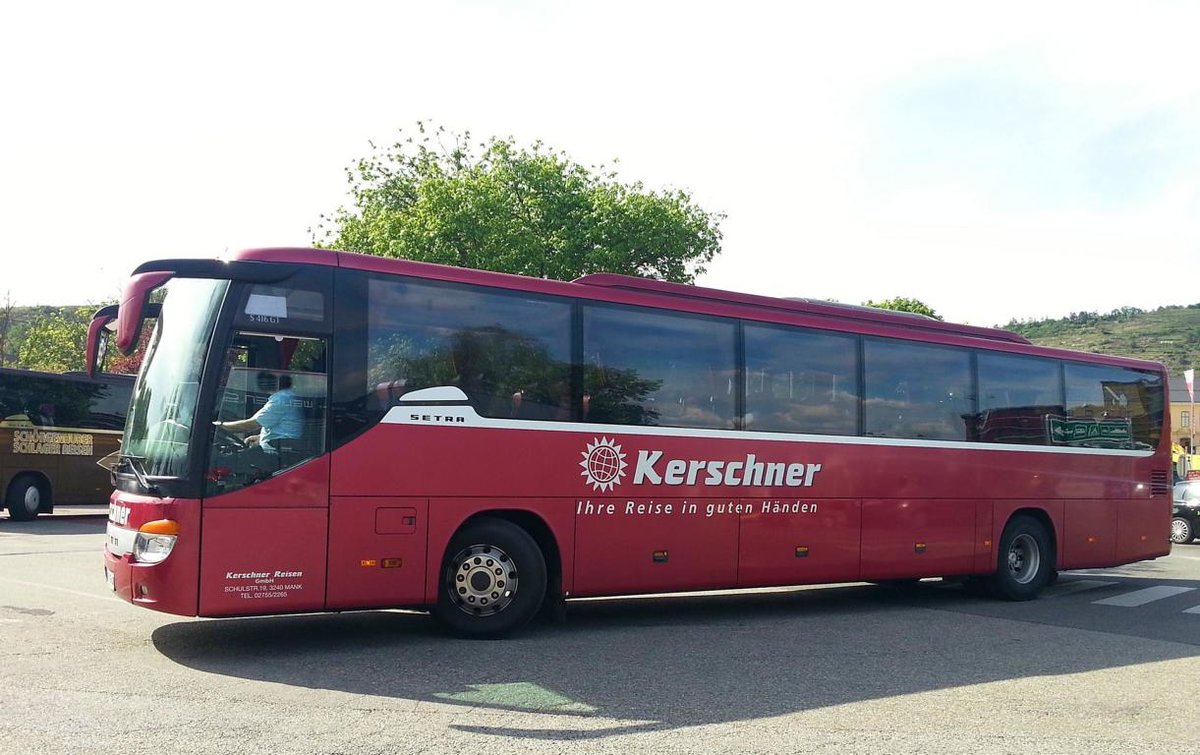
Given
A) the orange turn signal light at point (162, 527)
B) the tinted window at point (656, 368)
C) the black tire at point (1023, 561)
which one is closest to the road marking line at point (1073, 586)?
the black tire at point (1023, 561)

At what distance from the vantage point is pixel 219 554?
26.3 feet

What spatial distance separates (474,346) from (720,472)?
295cm

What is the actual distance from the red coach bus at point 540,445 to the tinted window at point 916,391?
0.03 metres

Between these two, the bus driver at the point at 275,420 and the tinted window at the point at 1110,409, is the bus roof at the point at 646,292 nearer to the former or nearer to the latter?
the tinted window at the point at 1110,409

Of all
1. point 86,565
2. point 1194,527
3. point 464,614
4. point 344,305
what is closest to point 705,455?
point 464,614

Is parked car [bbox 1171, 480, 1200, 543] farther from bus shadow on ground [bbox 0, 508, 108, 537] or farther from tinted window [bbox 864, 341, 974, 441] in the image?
bus shadow on ground [bbox 0, 508, 108, 537]

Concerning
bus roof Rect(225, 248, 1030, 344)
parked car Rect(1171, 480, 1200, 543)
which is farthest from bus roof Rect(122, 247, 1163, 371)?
parked car Rect(1171, 480, 1200, 543)

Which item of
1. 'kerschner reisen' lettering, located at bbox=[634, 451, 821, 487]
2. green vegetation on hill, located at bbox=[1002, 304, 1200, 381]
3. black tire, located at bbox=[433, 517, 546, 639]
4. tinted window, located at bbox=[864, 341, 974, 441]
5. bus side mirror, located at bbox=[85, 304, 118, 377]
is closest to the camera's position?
bus side mirror, located at bbox=[85, 304, 118, 377]

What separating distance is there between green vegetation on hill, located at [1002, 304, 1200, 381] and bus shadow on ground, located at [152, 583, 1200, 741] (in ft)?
416

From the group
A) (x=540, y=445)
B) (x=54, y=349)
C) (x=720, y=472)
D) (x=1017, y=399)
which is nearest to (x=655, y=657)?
(x=540, y=445)

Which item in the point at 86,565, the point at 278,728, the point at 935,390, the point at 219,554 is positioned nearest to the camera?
the point at 278,728

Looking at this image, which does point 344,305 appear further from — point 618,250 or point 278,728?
point 618,250

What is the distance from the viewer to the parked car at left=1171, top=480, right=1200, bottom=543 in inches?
981

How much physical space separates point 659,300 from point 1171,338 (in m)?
156
